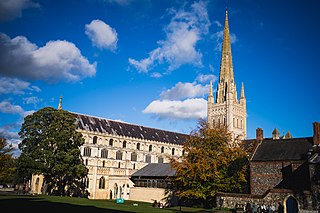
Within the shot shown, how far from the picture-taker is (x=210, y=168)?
1379 inches

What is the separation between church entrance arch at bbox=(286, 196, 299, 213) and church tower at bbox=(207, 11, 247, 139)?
7140 centimetres

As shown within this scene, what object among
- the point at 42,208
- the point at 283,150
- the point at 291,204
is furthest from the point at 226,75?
the point at 42,208

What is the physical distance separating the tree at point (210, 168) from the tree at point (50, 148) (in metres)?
18.7

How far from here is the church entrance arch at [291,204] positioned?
27.9 metres

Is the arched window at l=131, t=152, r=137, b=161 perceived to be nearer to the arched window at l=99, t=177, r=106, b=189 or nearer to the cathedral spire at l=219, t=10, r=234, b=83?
the arched window at l=99, t=177, r=106, b=189

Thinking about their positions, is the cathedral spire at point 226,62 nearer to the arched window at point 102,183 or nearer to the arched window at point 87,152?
the arched window at point 87,152

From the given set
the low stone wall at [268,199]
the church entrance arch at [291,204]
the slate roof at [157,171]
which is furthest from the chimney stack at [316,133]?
the slate roof at [157,171]

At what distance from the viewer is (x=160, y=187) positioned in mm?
47531

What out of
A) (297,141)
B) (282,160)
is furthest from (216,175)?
(297,141)

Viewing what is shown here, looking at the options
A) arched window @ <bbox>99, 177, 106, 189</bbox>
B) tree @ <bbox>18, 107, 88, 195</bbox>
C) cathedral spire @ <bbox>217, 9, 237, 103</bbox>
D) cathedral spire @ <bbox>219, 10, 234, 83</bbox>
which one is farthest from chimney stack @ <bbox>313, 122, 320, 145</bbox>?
cathedral spire @ <bbox>219, 10, 234, 83</bbox>

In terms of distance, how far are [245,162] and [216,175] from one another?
431 cm

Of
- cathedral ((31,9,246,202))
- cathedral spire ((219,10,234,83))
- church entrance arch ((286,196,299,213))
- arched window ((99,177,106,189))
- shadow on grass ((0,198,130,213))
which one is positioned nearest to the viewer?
shadow on grass ((0,198,130,213))

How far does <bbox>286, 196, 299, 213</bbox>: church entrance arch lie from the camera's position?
27903mm

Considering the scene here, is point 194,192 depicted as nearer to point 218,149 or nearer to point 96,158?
point 218,149
